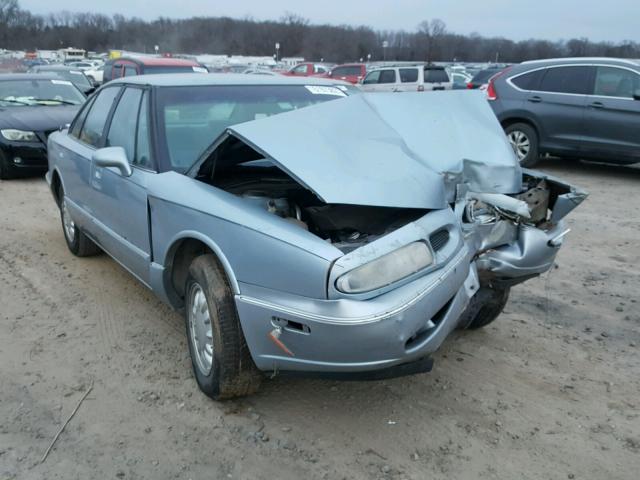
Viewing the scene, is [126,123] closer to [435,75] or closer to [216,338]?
[216,338]

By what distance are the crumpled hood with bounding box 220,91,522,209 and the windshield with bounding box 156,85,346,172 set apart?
2.39 ft

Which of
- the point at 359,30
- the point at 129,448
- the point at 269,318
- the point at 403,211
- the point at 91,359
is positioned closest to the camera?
the point at 269,318

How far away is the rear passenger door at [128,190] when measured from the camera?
359cm

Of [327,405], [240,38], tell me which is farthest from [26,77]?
[240,38]

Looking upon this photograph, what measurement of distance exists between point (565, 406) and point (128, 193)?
2822 millimetres

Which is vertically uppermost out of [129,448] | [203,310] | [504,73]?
[504,73]

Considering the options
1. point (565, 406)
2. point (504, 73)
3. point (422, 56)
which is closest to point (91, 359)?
point (565, 406)

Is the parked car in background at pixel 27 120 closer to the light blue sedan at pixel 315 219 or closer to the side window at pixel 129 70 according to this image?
the side window at pixel 129 70

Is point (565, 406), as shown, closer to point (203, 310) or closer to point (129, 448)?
point (203, 310)

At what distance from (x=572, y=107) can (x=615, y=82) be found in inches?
26.5

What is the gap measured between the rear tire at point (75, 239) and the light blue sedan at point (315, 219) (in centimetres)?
106

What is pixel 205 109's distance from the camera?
3799 mm

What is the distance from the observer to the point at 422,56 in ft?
233

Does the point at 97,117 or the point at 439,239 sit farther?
the point at 97,117
